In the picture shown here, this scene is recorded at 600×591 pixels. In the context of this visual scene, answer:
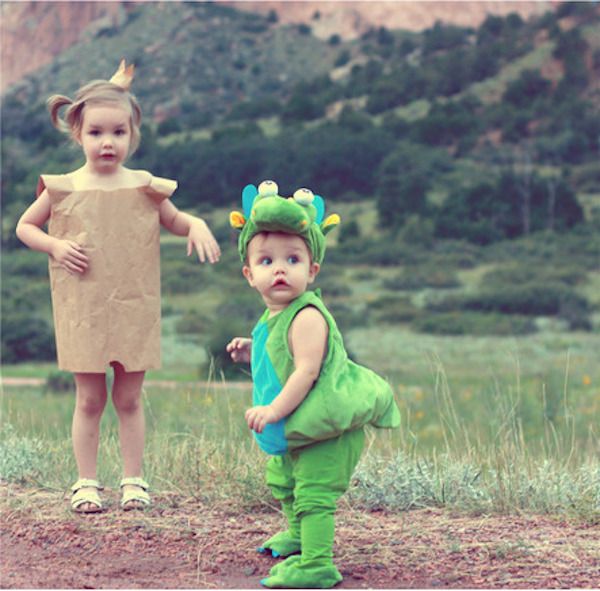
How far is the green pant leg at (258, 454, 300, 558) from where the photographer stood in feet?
14.9

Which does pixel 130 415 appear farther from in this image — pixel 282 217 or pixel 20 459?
pixel 282 217

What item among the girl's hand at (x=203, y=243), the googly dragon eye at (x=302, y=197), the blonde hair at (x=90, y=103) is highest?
the blonde hair at (x=90, y=103)

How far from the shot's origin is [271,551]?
15.6 feet

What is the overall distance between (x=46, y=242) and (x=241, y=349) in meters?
1.07

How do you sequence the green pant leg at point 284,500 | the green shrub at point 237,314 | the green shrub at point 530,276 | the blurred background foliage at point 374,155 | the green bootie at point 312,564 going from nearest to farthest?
the green bootie at point 312,564 → the green pant leg at point 284,500 → the green shrub at point 237,314 → the blurred background foliage at point 374,155 → the green shrub at point 530,276

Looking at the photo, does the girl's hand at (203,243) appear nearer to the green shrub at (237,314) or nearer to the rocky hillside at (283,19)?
the green shrub at (237,314)

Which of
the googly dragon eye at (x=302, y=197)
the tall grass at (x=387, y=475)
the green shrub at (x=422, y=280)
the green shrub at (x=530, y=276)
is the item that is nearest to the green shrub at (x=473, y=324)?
the green shrub at (x=530, y=276)

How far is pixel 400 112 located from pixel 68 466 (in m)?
54.6

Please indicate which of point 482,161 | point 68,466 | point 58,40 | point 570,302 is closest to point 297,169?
point 482,161

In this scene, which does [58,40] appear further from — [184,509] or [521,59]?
[184,509]

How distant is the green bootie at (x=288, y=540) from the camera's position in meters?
4.65

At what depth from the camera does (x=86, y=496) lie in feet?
17.3

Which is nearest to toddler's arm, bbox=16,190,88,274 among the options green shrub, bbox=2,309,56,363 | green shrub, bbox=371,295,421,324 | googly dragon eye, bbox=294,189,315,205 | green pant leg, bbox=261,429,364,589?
googly dragon eye, bbox=294,189,315,205

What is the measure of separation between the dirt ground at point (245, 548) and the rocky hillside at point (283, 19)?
7103cm
